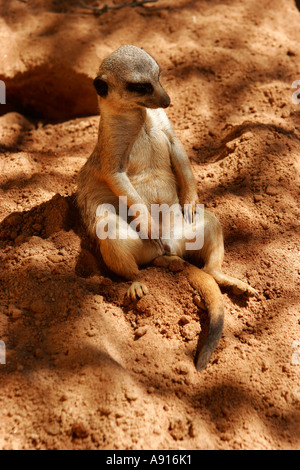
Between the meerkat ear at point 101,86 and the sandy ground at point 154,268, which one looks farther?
the meerkat ear at point 101,86

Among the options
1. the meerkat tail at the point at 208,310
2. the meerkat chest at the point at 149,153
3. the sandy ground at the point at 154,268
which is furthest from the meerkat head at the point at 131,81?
the meerkat tail at the point at 208,310

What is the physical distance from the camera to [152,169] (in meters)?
2.43

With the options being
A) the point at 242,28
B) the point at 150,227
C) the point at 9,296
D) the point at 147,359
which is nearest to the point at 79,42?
the point at 242,28

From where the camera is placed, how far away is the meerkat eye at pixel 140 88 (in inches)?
83.4

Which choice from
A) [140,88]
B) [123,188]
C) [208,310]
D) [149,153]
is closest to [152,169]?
[149,153]

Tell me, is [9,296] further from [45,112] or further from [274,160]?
[45,112]

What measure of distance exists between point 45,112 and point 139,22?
108 cm

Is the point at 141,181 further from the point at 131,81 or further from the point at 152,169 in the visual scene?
the point at 131,81

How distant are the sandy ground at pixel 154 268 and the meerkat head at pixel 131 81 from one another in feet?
2.43

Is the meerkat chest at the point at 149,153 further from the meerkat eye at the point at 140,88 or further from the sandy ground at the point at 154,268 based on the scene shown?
the sandy ground at the point at 154,268

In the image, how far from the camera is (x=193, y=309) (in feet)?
6.92

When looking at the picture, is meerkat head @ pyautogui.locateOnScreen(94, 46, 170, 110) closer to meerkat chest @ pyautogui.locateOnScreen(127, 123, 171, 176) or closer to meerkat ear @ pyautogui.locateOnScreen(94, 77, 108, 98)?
meerkat ear @ pyautogui.locateOnScreen(94, 77, 108, 98)

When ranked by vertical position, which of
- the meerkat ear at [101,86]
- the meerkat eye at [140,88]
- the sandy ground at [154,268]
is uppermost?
the meerkat eye at [140,88]

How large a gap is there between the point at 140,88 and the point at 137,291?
99 centimetres
